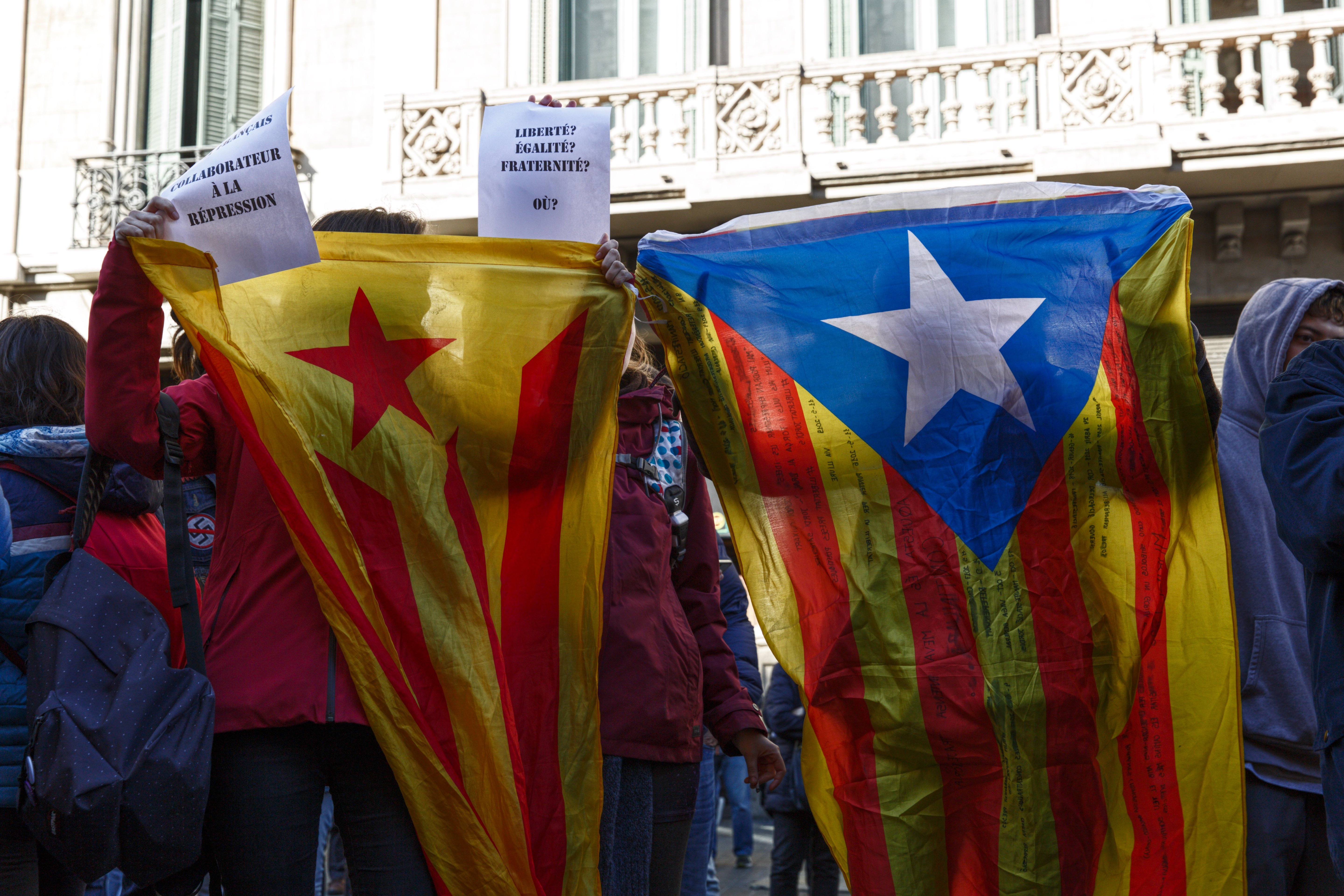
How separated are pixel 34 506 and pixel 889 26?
373 inches

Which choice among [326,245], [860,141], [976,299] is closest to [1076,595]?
[976,299]

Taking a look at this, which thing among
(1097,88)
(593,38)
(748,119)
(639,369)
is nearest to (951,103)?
(1097,88)

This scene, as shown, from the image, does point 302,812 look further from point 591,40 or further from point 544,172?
point 591,40

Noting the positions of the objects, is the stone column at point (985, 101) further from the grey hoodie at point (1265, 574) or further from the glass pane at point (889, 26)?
the grey hoodie at point (1265, 574)

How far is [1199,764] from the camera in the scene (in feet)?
8.62

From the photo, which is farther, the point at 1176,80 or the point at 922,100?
the point at 922,100

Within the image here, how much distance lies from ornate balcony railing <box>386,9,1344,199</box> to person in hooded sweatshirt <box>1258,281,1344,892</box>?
7.75 meters

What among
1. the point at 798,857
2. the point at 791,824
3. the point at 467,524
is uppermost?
the point at 467,524

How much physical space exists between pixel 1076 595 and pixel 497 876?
135 centimetres

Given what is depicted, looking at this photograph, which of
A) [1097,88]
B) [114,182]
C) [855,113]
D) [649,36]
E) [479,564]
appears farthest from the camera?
[114,182]

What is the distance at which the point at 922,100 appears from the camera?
10.3 m

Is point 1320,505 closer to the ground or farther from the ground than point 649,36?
closer to the ground

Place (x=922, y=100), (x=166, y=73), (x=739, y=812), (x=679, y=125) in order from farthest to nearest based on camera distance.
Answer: (x=166, y=73)
(x=679, y=125)
(x=922, y=100)
(x=739, y=812)

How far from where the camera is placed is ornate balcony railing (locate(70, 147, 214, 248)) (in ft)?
37.9
